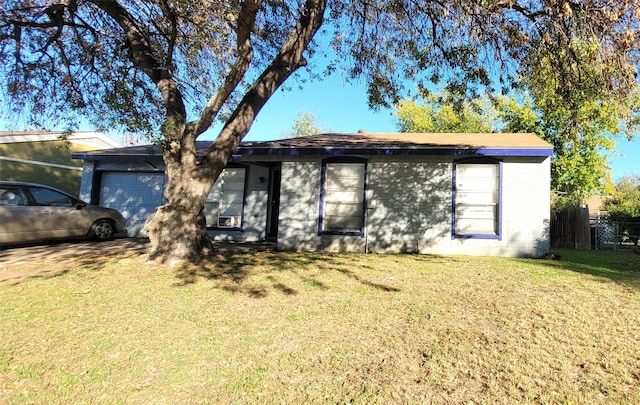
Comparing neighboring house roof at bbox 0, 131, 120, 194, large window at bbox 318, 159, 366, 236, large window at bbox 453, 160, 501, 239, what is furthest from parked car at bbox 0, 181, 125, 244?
large window at bbox 453, 160, 501, 239

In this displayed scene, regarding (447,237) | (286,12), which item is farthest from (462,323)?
(286,12)

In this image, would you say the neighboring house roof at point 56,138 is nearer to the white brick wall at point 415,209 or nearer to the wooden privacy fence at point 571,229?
the white brick wall at point 415,209

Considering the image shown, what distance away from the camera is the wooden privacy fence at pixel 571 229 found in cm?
1355

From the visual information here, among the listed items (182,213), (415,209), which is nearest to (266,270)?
(182,213)

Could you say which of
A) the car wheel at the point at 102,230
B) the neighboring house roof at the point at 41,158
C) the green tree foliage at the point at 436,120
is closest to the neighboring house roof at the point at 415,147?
the car wheel at the point at 102,230

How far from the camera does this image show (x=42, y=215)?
374 inches

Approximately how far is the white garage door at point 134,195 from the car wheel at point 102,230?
176 centimetres

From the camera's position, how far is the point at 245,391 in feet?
10.3

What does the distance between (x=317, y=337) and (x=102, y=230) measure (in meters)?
9.15

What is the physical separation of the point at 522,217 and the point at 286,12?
7.56 metres

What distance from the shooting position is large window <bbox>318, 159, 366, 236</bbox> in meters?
10.4

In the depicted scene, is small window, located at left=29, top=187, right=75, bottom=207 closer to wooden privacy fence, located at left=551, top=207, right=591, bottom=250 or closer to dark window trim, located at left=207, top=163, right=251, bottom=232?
dark window trim, located at left=207, top=163, right=251, bottom=232

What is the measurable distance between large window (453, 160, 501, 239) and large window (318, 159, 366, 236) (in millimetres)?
2432

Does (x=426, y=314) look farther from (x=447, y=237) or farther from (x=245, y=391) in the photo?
(x=447, y=237)
